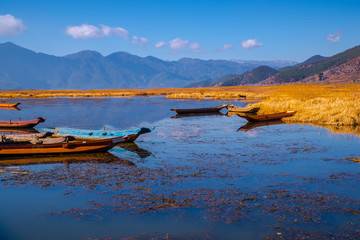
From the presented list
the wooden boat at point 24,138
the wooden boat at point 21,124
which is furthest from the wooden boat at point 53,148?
the wooden boat at point 21,124

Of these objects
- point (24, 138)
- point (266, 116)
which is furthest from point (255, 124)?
point (24, 138)

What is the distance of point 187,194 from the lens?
1355 centimetres

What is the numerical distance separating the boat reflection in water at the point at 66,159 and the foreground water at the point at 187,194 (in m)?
0.06

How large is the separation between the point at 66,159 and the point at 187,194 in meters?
9.90

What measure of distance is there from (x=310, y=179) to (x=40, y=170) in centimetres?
1368

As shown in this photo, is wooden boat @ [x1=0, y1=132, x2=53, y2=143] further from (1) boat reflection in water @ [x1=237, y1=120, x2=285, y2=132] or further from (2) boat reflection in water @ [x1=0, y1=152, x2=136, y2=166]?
(1) boat reflection in water @ [x1=237, y1=120, x2=285, y2=132]

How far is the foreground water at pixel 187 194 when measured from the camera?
10492 mm

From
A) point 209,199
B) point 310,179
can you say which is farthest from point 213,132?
point 209,199

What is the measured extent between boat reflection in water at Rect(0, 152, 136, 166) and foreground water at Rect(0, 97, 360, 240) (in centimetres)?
6

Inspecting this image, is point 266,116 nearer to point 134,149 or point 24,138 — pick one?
point 134,149

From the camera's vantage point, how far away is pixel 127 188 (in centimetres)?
1445

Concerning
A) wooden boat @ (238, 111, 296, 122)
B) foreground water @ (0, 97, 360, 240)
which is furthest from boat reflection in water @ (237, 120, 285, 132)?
foreground water @ (0, 97, 360, 240)

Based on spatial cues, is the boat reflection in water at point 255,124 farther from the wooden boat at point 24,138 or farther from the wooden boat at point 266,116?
the wooden boat at point 24,138

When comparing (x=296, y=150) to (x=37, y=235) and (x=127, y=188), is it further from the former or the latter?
(x=37, y=235)
